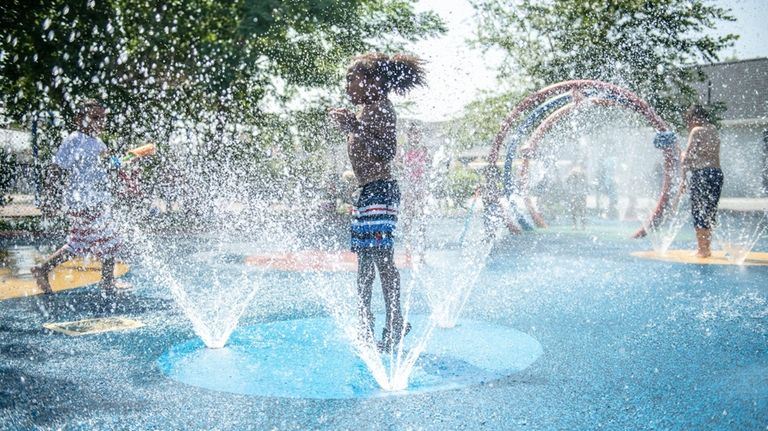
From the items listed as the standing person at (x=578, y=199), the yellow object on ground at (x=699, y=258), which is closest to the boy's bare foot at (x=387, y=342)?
the yellow object on ground at (x=699, y=258)

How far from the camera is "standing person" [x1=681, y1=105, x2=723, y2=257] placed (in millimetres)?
7996

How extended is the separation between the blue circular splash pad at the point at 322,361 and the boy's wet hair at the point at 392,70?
1674 millimetres

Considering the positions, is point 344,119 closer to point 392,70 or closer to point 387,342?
point 392,70

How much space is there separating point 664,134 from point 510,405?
7986 millimetres

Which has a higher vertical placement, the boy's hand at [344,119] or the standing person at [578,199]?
the boy's hand at [344,119]

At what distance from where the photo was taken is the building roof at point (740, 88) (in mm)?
26391

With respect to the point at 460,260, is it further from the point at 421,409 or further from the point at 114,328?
the point at 421,409

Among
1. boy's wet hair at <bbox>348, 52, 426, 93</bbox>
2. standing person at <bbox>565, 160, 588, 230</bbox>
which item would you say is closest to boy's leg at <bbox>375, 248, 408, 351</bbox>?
boy's wet hair at <bbox>348, 52, 426, 93</bbox>

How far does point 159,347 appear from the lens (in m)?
3.87

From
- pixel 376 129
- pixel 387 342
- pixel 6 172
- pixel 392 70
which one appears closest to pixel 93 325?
pixel 387 342

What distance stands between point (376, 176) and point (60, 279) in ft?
15.0

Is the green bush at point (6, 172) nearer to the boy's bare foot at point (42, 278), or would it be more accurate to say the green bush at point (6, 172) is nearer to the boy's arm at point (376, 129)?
the boy's bare foot at point (42, 278)

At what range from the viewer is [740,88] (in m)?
27.6

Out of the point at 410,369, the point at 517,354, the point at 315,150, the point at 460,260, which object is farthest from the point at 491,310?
the point at 315,150
